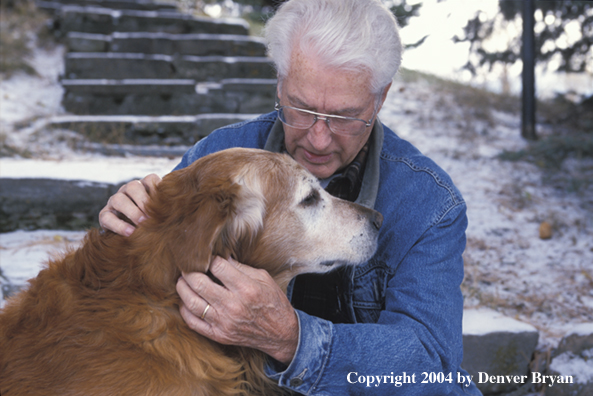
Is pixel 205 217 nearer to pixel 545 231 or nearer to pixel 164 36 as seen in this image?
pixel 545 231

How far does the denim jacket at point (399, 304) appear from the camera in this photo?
1647 mm

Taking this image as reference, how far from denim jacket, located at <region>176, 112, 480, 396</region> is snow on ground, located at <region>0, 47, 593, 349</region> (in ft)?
4.72

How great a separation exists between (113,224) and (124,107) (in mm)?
4362

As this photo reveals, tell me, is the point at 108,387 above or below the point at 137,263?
below

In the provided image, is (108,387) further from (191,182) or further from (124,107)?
(124,107)

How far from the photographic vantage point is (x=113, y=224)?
1724mm

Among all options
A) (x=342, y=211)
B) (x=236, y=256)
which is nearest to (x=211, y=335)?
(x=236, y=256)

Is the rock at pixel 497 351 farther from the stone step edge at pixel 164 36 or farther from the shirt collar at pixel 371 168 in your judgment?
the stone step edge at pixel 164 36

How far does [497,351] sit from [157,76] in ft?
16.8

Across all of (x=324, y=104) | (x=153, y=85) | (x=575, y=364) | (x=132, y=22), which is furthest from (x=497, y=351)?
(x=132, y=22)

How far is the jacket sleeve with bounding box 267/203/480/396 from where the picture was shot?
1631 millimetres

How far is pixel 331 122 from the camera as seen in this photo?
78.1 inches

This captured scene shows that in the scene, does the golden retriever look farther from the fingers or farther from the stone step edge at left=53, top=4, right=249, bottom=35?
the stone step edge at left=53, top=4, right=249, bottom=35

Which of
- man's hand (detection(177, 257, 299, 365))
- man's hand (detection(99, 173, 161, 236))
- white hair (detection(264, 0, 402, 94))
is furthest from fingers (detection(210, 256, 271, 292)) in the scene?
white hair (detection(264, 0, 402, 94))
